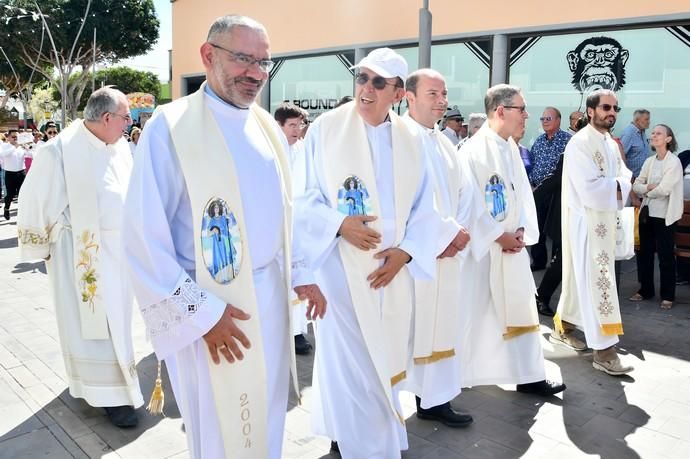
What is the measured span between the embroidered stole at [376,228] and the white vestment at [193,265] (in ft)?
1.72

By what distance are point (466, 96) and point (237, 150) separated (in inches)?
420

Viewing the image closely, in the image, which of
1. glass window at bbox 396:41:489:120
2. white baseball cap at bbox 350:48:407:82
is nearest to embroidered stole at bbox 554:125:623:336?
white baseball cap at bbox 350:48:407:82

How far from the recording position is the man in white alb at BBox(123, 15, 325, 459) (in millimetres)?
2213

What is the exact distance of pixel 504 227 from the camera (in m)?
4.23

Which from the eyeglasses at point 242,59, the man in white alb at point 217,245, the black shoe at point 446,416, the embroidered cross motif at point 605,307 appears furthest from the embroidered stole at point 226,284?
the embroidered cross motif at point 605,307

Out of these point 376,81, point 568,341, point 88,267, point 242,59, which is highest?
point 376,81

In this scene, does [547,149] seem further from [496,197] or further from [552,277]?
[496,197]

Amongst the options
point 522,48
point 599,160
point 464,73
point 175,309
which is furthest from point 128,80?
point 175,309

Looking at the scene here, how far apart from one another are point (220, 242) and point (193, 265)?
146mm

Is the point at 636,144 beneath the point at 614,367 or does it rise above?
above

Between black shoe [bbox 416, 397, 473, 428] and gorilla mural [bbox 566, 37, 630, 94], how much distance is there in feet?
27.2

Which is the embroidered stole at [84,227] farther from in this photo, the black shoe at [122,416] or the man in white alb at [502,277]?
the man in white alb at [502,277]

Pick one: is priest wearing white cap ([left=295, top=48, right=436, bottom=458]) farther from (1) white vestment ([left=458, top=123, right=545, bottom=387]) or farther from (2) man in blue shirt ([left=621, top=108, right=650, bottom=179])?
(2) man in blue shirt ([left=621, top=108, right=650, bottom=179])

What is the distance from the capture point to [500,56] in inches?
452
